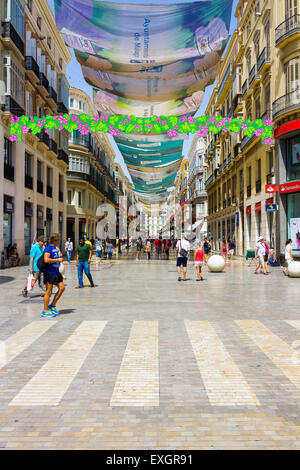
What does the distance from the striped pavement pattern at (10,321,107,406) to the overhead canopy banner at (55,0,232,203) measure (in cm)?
1025

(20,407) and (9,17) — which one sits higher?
(9,17)

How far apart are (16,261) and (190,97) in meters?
14.6

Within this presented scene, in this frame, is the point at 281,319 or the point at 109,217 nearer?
the point at 281,319

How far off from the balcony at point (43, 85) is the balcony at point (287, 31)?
16181mm

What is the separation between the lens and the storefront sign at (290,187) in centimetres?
2375

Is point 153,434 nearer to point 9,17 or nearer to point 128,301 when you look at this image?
point 128,301

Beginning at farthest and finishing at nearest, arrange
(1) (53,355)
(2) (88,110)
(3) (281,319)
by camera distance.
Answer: (2) (88,110) → (3) (281,319) → (1) (53,355)

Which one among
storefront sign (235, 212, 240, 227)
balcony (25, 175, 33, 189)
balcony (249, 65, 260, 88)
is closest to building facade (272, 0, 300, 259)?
balcony (249, 65, 260, 88)

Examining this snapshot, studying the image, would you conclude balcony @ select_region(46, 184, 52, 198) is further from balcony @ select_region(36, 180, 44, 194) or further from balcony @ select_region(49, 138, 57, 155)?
balcony @ select_region(49, 138, 57, 155)

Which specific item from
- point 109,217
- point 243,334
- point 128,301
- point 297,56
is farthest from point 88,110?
point 243,334

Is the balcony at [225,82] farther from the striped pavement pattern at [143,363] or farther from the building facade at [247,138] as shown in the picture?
the striped pavement pattern at [143,363]

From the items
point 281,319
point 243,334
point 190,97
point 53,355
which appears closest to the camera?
point 53,355

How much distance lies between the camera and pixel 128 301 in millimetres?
11016

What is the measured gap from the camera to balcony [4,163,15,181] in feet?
81.4
